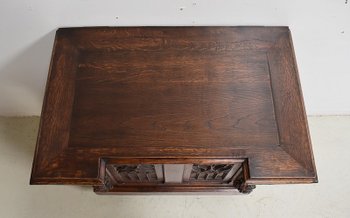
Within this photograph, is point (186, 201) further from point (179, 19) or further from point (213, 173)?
→ point (179, 19)

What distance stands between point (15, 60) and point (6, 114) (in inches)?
19.6

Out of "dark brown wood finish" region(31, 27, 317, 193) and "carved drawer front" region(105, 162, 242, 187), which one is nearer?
"dark brown wood finish" region(31, 27, 317, 193)

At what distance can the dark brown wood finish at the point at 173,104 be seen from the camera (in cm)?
74

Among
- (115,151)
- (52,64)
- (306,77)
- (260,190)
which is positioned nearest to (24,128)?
(52,64)

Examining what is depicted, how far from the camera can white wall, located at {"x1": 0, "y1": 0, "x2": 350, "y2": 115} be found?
2.65ft

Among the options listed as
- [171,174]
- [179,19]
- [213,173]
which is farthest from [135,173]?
[179,19]

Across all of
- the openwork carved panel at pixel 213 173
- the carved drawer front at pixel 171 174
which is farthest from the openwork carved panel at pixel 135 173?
the openwork carved panel at pixel 213 173

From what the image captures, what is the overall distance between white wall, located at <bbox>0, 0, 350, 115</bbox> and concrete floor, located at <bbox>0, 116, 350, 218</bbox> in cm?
49

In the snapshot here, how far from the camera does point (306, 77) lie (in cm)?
111

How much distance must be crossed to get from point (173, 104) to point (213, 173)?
1.11 ft

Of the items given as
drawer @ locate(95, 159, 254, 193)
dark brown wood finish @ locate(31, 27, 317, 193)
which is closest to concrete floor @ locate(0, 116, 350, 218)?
drawer @ locate(95, 159, 254, 193)

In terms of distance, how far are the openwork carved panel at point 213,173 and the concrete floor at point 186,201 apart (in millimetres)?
183

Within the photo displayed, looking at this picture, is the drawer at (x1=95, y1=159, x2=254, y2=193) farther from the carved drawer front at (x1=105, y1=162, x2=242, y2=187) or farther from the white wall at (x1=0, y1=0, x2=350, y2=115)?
the white wall at (x1=0, y1=0, x2=350, y2=115)

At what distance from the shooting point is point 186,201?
127 centimetres
